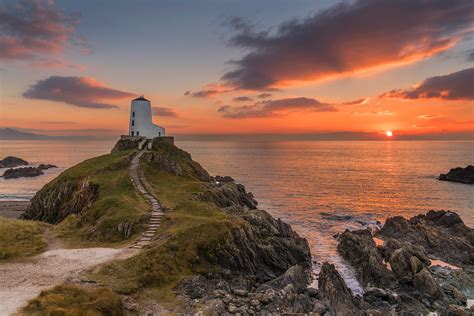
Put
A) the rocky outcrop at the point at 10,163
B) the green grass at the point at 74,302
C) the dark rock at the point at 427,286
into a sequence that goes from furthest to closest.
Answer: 1. the rocky outcrop at the point at 10,163
2. the dark rock at the point at 427,286
3. the green grass at the point at 74,302

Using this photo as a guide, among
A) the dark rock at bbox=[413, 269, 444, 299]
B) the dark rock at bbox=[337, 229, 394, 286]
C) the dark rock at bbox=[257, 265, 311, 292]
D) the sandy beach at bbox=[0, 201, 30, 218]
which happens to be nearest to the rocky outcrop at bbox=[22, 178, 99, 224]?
the sandy beach at bbox=[0, 201, 30, 218]

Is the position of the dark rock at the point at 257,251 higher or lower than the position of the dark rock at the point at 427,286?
higher

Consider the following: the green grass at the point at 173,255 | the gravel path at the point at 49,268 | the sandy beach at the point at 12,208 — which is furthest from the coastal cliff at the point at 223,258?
the sandy beach at the point at 12,208

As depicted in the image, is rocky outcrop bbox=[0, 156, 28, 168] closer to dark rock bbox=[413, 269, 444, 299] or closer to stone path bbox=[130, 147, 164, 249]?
stone path bbox=[130, 147, 164, 249]

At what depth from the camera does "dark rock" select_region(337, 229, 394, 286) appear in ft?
121

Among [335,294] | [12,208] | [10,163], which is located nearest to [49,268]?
[335,294]

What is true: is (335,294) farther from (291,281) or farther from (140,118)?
(140,118)

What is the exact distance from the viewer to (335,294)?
1160 inches

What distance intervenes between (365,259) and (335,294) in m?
13.4

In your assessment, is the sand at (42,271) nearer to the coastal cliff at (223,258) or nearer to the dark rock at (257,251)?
the coastal cliff at (223,258)

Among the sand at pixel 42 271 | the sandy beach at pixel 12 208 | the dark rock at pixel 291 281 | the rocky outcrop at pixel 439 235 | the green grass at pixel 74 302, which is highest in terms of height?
the green grass at pixel 74 302

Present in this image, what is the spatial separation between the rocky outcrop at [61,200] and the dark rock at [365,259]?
35161mm

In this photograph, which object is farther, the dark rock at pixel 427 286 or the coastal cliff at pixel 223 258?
the dark rock at pixel 427 286

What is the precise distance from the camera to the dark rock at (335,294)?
26989 millimetres
